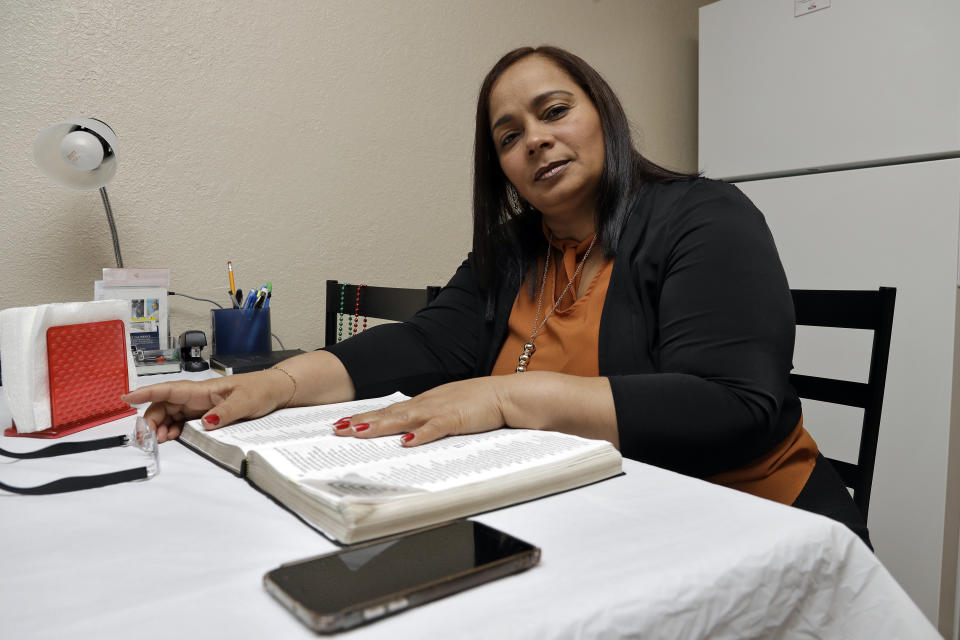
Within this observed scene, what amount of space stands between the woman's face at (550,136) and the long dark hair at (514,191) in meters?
0.02

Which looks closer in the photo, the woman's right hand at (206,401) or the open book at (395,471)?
the open book at (395,471)

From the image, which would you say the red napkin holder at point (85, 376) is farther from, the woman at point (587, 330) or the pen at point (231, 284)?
the pen at point (231, 284)

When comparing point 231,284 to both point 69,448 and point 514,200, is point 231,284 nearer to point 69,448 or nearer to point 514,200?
point 514,200

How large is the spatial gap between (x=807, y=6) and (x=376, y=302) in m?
1.66

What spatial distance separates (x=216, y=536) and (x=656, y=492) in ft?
1.04

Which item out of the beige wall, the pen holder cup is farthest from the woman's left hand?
the beige wall

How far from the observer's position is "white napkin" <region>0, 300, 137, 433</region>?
0.66m

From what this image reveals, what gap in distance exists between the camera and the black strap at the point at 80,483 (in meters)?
0.49

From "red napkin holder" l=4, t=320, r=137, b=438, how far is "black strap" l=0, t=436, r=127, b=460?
7 cm

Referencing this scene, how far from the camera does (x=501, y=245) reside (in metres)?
1.14

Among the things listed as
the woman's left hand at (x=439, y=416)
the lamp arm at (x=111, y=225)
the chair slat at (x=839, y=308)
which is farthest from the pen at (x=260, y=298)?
the chair slat at (x=839, y=308)

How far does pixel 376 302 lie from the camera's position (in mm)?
1350

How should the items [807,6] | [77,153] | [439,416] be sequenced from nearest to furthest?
[439,416], [77,153], [807,6]

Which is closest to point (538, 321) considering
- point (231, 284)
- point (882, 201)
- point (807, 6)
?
point (231, 284)
